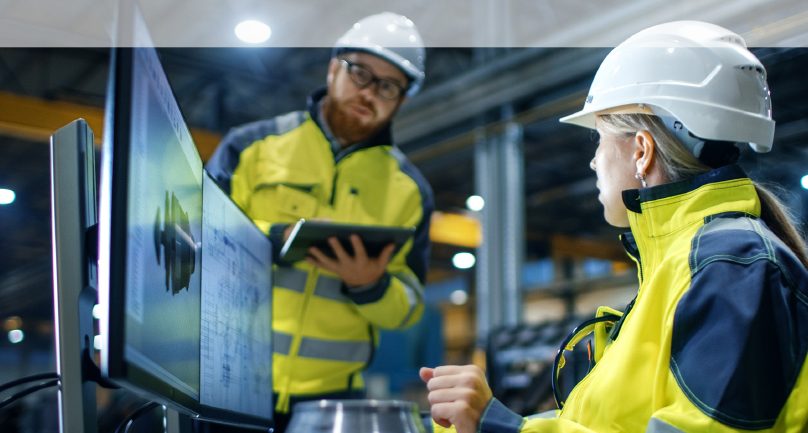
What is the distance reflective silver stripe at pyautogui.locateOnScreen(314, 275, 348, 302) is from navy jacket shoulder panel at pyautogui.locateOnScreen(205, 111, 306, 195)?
1.34ft

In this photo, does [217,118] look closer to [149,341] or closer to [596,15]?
[596,15]

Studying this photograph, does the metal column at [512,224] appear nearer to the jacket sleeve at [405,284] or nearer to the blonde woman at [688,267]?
Result: the jacket sleeve at [405,284]

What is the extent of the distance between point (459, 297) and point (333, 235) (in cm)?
1862

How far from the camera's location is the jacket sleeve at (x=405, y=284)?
1924 millimetres

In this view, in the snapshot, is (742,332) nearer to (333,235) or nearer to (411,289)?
(333,235)

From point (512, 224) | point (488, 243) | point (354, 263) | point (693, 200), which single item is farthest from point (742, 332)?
point (488, 243)

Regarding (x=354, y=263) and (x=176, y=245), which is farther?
(x=354, y=263)

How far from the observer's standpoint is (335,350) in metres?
1.96

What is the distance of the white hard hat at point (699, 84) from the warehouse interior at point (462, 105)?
1208 mm

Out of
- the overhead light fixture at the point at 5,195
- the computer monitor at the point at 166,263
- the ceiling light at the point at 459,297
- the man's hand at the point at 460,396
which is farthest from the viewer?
the ceiling light at the point at 459,297

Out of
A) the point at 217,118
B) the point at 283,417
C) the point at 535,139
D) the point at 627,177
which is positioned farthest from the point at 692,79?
the point at 535,139

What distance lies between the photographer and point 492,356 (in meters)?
5.55

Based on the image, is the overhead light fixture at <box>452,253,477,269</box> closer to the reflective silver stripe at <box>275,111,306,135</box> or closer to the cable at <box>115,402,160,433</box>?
the reflective silver stripe at <box>275,111,306,135</box>

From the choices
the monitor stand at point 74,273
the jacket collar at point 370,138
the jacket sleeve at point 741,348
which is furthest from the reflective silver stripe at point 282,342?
the jacket sleeve at point 741,348
